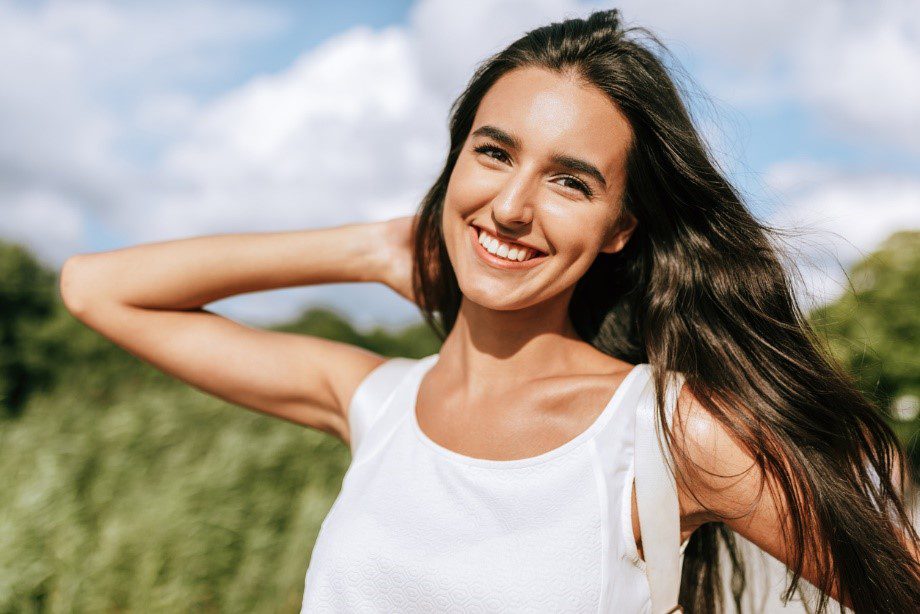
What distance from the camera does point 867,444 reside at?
2.16m

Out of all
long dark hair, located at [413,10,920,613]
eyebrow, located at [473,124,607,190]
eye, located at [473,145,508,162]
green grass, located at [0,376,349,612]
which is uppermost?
eyebrow, located at [473,124,607,190]

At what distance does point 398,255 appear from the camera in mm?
2828

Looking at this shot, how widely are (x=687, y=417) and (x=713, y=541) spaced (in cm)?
65

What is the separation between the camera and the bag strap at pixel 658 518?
6.31ft

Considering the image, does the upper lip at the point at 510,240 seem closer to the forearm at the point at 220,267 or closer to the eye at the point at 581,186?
the eye at the point at 581,186

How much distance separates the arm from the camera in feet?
8.73

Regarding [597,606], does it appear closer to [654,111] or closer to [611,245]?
[611,245]

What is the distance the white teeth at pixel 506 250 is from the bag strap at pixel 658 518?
21.2 inches

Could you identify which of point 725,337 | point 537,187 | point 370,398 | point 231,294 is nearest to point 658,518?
point 725,337

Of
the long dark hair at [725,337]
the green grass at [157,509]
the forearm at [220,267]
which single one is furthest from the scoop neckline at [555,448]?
the green grass at [157,509]

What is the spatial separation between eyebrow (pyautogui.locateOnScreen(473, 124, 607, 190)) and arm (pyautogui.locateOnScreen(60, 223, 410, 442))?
0.74 m

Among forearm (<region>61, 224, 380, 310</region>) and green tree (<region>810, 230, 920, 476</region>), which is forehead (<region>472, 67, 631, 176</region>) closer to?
forearm (<region>61, 224, 380, 310</region>)

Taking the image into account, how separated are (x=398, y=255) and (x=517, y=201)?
814 mm

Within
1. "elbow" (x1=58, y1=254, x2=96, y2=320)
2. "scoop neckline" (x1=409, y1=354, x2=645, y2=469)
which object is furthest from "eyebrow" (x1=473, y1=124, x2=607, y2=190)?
"elbow" (x1=58, y1=254, x2=96, y2=320)
